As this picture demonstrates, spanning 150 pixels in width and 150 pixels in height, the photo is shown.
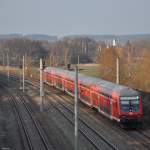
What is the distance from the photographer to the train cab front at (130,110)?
32344 mm

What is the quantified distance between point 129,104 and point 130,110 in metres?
0.43

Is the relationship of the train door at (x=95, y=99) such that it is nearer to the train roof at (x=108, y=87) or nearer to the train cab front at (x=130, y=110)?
the train roof at (x=108, y=87)

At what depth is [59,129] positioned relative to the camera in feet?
115

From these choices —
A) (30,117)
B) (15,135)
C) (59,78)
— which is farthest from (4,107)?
(15,135)

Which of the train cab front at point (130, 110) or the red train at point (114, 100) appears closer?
the train cab front at point (130, 110)

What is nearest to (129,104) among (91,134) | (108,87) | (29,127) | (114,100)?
(114,100)

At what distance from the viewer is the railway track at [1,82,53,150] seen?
1152 inches

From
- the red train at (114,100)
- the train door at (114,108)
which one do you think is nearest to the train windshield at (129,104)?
the red train at (114,100)

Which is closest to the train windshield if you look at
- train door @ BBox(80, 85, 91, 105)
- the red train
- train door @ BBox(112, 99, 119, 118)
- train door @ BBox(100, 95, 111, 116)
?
the red train

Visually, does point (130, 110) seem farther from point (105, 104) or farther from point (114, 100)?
point (105, 104)

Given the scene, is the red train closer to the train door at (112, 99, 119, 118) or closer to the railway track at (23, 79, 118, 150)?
the train door at (112, 99, 119, 118)

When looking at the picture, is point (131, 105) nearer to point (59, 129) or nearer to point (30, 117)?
point (59, 129)

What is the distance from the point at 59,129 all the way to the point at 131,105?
6074 millimetres

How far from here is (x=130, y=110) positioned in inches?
1280
